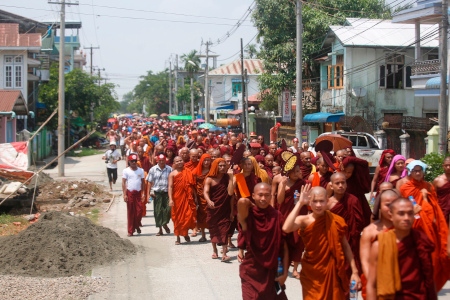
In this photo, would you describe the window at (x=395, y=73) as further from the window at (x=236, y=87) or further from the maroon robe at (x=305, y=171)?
the window at (x=236, y=87)

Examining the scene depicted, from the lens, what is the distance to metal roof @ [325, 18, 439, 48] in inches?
1268

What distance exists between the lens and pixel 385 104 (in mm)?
32875

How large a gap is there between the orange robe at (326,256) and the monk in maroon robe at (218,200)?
4.84 metres

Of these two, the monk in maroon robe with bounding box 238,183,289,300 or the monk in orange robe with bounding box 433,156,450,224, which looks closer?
the monk in maroon robe with bounding box 238,183,289,300

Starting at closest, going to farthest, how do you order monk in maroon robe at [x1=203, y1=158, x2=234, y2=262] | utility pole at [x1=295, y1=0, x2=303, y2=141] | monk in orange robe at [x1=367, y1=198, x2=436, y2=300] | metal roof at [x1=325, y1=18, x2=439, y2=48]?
monk in orange robe at [x1=367, y1=198, x2=436, y2=300] < monk in maroon robe at [x1=203, y1=158, x2=234, y2=262] < utility pole at [x1=295, y1=0, x2=303, y2=141] < metal roof at [x1=325, y1=18, x2=439, y2=48]

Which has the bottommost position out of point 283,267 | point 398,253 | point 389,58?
point 283,267

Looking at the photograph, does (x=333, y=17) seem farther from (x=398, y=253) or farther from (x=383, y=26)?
(x=398, y=253)

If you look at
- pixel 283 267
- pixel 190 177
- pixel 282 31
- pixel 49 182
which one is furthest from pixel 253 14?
pixel 283 267

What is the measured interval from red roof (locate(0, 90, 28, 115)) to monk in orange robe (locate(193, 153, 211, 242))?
15067mm

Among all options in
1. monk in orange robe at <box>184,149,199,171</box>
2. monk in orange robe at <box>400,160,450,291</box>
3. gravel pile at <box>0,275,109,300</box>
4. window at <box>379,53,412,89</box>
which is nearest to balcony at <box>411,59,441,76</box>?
window at <box>379,53,412,89</box>

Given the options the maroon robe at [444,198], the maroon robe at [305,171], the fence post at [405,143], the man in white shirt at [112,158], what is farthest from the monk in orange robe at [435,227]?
the fence post at [405,143]

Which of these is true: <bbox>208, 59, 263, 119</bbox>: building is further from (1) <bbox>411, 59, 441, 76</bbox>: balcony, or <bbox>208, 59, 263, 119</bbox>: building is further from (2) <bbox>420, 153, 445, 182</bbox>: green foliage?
(2) <bbox>420, 153, 445, 182</bbox>: green foliage

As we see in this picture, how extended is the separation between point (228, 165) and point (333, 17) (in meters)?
27.2

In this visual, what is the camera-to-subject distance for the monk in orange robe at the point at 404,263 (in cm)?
508
